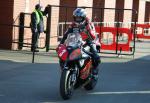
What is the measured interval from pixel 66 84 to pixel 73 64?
476mm

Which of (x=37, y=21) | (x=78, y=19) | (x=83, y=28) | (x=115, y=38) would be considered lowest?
(x=115, y=38)

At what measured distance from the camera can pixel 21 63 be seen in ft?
48.2

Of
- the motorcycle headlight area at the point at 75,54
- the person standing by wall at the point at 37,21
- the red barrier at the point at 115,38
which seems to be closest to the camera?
the motorcycle headlight area at the point at 75,54

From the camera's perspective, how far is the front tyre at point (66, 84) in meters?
9.14

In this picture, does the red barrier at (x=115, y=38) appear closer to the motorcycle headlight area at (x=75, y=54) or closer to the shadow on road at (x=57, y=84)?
the shadow on road at (x=57, y=84)

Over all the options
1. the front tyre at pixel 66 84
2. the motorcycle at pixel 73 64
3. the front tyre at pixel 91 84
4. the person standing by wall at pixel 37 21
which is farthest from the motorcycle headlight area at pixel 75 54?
the person standing by wall at pixel 37 21

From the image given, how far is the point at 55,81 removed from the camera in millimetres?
11664

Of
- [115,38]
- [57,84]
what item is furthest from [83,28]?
[115,38]

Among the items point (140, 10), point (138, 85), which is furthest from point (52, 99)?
point (140, 10)

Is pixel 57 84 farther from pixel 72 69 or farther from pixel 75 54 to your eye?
pixel 75 54

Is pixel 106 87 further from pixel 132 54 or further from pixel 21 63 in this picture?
pixel 132 54

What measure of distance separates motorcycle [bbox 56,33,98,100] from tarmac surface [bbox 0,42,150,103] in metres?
0.25

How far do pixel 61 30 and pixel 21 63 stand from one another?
7.86m

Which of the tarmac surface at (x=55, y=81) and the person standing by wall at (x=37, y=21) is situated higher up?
the person standing by wall at (x=37, y=21)
